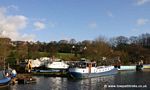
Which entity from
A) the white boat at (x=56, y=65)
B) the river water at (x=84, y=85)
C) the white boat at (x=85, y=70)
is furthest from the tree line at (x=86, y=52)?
the river water at (x=84, y=85)

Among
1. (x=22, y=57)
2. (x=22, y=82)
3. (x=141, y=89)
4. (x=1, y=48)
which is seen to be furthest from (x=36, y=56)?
(x=141, y=89)

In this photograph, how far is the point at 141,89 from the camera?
60.9 m

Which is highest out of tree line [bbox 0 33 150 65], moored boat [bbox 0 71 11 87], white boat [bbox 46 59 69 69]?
tree line [bbox 0 33 150 65]

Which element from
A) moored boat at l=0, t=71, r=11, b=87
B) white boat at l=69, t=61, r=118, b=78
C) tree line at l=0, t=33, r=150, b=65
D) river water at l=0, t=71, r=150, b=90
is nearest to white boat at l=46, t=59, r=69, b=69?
tree line at l=0, t=33, r=150, b=65

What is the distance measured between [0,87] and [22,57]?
64978 mm

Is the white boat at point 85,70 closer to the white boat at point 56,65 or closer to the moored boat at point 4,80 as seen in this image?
the white boat at point 56,65

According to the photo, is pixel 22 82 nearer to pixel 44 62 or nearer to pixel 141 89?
pixel 141 89

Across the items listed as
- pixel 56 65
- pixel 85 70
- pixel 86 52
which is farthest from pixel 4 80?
pixel 86 52

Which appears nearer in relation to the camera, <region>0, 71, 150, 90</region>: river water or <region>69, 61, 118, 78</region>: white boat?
<region>0, 71, 150, 90</region>: river water

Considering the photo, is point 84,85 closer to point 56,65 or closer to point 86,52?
point 56,65

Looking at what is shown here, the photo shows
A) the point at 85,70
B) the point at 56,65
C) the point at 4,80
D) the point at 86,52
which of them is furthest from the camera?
the point at 86,52

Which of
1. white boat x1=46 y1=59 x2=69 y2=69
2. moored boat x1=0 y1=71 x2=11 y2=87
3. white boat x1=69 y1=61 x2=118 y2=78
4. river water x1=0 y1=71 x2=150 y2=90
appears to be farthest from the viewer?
white boat x1=46 y1=59 x2=69 y2=69

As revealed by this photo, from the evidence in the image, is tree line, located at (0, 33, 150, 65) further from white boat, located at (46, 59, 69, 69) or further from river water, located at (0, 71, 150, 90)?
river water, located at (0, 71, 150, 90)

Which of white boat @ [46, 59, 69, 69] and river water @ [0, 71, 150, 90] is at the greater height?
white boat @ [46, 59, 69, 69]
